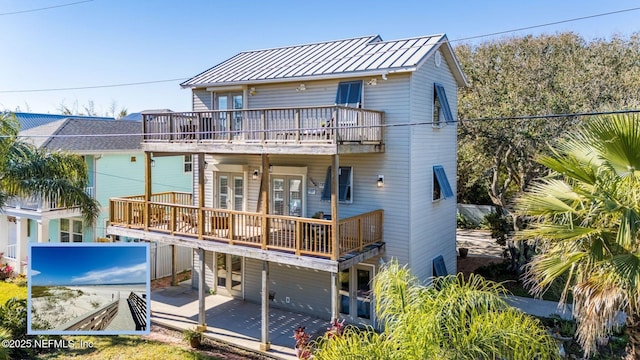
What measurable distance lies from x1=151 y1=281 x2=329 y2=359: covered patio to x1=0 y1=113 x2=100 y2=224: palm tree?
4.26m

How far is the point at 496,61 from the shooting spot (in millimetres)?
20234

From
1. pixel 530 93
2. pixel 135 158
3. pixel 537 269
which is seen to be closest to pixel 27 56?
pixel 135 158

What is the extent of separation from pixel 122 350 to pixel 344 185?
7887 millimetres

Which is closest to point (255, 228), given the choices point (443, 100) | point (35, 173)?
point (35, 173)

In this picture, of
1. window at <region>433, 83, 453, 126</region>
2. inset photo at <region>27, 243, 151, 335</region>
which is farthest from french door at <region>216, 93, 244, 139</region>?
window at <region>433, 83, 453, 126</region>

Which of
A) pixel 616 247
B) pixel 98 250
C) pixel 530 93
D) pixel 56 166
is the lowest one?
pixel 98 250

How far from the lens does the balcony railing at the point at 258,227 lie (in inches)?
468

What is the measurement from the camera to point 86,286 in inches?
418

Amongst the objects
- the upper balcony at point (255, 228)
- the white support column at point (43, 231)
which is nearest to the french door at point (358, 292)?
the upper balcony at point (255, 228)

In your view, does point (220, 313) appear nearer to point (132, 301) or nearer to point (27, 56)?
point (132, 301)

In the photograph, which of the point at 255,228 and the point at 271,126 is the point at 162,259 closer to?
the point at 255,228

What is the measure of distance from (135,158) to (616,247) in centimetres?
2073

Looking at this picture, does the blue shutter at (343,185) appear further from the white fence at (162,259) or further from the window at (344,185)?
the white fence at (162,259)

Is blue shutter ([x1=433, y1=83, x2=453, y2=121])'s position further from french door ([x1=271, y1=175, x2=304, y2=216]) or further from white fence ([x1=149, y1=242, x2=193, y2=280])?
white fence ([x1=149, y1=242, x2=193, y2=280])
